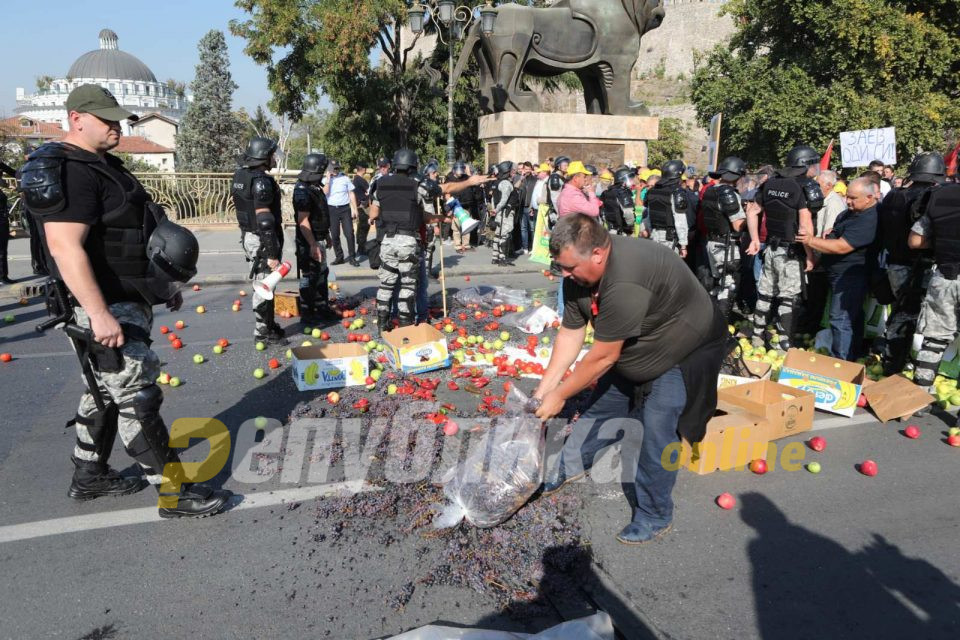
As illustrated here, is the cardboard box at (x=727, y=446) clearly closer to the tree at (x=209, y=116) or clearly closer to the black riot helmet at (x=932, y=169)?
the black riot helmet at (x=932, y=169)

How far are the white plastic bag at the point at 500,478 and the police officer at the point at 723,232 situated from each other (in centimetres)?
456

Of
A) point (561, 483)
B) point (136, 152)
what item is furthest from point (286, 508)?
point (136, 152)

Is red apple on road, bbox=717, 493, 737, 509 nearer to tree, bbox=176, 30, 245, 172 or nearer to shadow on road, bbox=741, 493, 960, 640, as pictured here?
shadow on road, bbox=741, 493, 960, 640

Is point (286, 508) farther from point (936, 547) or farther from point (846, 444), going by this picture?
point (846, 444)

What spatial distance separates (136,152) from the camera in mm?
62844

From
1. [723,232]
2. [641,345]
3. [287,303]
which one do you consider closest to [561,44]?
[723,232]

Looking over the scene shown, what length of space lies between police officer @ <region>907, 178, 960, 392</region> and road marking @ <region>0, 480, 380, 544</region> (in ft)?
15.9

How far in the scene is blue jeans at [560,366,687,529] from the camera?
11.6 ft

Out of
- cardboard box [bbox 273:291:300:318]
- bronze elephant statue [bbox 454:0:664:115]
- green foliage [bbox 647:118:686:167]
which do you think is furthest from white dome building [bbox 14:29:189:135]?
cardboard box [bbox 273:291:300:318]

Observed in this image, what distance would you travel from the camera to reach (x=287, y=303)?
8.45 meters

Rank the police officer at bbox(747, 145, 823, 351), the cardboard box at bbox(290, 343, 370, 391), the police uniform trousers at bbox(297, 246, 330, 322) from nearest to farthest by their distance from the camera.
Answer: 1. the cardboard box at bbox(290, 343, 370, 391)
2. the police officer at bbox(747, 145, 823, 351)
3. the police uniform trousers at bbox(297, 246, 330, 322)

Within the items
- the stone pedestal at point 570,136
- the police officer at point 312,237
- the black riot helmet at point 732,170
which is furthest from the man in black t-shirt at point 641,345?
the stone pedestal at point 570,136

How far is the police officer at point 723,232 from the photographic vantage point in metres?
7.33

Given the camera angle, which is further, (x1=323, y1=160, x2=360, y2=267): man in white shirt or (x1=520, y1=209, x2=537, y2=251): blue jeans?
(x1=520, y1=209, x2=537, y2=251): blue jeans
